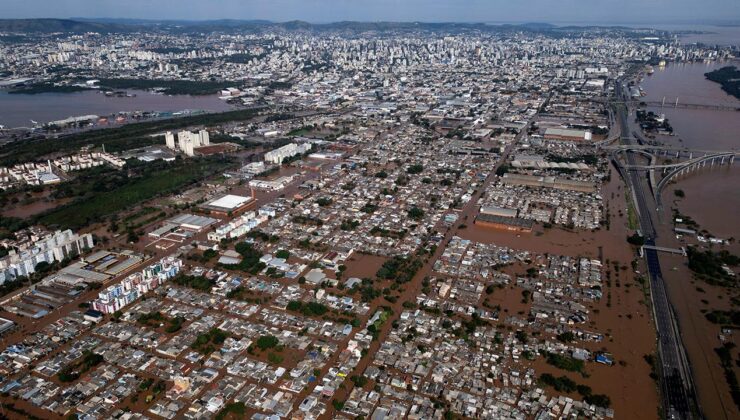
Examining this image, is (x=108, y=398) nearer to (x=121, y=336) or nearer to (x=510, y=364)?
(x=121, y=336)

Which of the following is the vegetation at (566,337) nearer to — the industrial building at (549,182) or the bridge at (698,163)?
the industrial building at (549,182)

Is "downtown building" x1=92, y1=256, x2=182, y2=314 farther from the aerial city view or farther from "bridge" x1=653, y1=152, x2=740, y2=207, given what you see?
"bridge" x1=653, y1=152, x2=740, y2=207

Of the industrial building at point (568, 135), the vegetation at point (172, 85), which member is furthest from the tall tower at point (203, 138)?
the vegetation at point (172, 85)

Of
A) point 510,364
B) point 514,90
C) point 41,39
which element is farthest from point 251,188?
point 41,39

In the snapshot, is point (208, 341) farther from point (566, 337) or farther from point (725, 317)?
point (725, 317)

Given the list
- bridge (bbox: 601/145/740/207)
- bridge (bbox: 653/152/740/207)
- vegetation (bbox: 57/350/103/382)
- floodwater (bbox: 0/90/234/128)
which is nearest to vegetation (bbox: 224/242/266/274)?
vegetation (bbox: 57/350/103/382)
